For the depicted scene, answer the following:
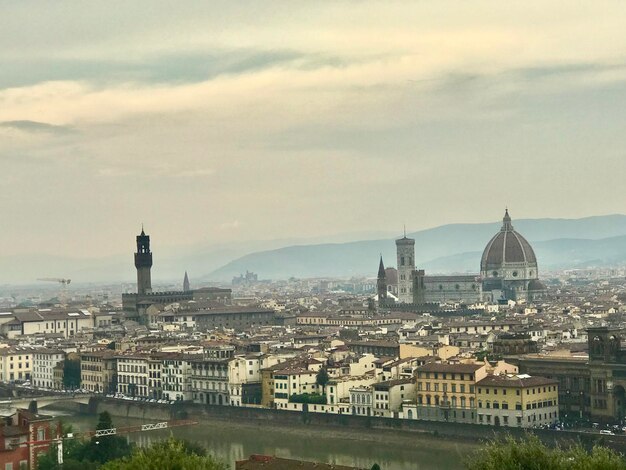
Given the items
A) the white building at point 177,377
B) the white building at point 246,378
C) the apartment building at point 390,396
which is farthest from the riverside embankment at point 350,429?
the white building at point 177,377

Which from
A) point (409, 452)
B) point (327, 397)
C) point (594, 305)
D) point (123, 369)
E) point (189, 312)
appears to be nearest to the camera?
point (409, 452)

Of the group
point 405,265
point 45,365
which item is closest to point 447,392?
point 45,365

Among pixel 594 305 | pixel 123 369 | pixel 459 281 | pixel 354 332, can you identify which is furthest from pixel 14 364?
pixel 459 281

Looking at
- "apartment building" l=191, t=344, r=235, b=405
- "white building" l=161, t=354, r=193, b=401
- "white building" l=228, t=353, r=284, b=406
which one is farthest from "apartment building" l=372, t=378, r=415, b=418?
"white building" l=161, t=354, r=193, b=401

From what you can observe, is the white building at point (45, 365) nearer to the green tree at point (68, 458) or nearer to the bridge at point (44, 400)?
the bridge at point (44, 400)

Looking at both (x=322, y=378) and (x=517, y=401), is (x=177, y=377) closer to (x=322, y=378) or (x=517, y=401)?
(x=322, y=378)

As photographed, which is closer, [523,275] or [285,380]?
[285,380]

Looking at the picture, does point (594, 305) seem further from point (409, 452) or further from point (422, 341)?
point (409, 452)
